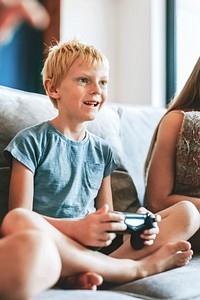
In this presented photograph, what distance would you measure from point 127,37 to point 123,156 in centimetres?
150

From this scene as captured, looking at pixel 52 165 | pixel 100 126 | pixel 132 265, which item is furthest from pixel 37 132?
pixel 132 265

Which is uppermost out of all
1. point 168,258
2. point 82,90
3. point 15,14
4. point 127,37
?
point 127,37

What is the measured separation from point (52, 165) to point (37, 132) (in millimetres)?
98

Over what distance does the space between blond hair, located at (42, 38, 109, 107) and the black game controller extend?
467mm

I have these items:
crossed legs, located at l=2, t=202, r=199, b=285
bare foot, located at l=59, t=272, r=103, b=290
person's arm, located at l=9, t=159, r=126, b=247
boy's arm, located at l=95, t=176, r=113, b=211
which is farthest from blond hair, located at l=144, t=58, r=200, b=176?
bare foot, located at l=59, t=272, r=103, b=290

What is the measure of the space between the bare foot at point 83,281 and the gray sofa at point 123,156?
0.06 feet

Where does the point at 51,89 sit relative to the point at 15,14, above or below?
below

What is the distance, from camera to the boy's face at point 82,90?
1283 millimetres

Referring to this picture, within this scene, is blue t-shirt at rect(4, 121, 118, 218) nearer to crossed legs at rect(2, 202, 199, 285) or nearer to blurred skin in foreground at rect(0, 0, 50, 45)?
crossed legs at rect(2, 202, 199, 285)

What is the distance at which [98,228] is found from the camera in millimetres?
934

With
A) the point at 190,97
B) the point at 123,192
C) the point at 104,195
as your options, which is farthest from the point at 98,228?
the point at 190,97

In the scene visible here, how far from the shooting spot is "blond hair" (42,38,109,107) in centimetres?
129

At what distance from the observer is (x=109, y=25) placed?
2971 mm

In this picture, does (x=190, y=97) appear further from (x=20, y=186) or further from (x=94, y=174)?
(x=20, y=186)
